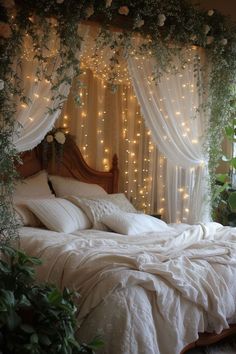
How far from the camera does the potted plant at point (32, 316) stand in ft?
5.10

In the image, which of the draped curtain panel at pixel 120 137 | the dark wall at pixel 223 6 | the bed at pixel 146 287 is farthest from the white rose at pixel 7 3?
the dark wall at pixel 223 6

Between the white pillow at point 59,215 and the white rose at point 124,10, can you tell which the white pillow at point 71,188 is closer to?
the white pillow at point 59,215

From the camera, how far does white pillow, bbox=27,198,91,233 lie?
349 centimetres

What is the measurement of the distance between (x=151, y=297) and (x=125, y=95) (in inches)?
122

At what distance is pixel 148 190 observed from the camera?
4.67 m

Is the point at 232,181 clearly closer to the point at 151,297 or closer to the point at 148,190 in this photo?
the point at 148,190

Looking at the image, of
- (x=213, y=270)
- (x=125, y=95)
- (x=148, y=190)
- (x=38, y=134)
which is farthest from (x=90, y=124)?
(x=213, y=270)

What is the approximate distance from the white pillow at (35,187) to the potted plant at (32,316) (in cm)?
213

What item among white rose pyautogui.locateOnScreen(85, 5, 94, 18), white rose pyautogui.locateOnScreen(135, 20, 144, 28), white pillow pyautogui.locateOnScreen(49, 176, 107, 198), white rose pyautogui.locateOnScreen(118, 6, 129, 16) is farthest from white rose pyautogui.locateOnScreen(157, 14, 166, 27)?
white pillow pyautogui.locateOnScreen(49, 176, 107, 198)

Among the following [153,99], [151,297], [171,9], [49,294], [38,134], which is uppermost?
[171,9]

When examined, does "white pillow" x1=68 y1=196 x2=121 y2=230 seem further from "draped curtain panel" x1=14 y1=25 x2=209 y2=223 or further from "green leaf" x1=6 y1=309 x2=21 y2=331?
"green leaf" x1=6 y1=309 x2=21 y2=331

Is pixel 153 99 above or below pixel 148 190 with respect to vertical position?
above

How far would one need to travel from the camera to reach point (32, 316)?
1.71m

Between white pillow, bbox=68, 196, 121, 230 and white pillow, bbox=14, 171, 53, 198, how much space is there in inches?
13.5
